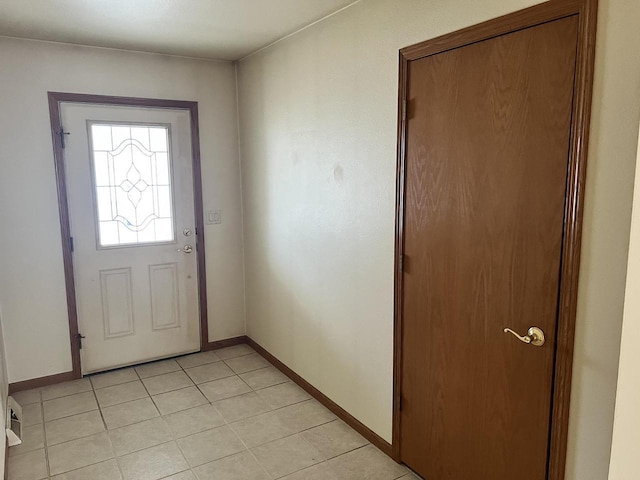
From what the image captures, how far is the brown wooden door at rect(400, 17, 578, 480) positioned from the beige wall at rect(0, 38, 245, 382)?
7.59ft

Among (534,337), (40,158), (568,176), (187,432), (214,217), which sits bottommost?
(187,432)

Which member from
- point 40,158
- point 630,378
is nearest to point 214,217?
point 40,158

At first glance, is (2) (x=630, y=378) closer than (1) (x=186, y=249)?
Yes

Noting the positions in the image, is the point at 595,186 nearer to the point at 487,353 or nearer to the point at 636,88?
the point at 636,88

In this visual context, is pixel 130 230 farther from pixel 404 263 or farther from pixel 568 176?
pixel 568 176

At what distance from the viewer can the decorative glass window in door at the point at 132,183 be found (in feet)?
11.6

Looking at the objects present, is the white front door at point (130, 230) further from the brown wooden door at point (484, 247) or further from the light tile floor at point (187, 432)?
the brown wooden door at point (484, 247)

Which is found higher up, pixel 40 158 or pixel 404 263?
pixel 40 158

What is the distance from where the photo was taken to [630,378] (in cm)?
99

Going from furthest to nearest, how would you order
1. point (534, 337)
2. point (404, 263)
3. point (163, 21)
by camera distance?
point (163, 21) < point (404, 263) < point (534, 337)

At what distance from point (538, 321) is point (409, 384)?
0.87 m

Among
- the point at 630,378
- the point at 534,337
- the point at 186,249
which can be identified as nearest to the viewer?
the point at 630,378

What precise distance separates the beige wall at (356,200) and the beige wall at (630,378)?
572 millimetres

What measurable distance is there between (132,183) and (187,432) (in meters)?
1.92
